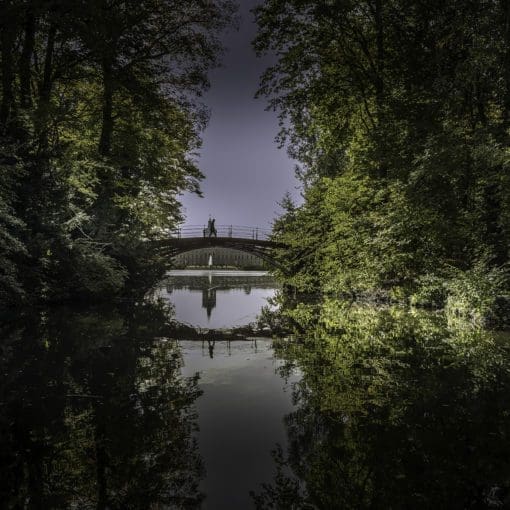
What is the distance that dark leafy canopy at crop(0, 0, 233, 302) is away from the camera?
35.6 feet

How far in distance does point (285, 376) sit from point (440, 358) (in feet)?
7.79

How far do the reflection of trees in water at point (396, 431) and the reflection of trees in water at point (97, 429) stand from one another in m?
0.73

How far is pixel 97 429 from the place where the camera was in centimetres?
344

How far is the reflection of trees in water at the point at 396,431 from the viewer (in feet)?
8.46

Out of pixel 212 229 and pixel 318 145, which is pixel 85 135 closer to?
pixel 318 145

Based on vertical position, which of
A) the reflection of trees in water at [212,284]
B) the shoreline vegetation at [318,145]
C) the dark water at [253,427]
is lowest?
the dark water at [253,427]

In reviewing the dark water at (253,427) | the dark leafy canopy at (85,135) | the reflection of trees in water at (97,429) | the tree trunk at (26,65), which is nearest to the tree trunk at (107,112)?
the dark leafy canopy at (85,135)

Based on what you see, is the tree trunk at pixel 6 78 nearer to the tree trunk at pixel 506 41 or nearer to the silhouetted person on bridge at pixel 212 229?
the tree trunk at pixel 506 41

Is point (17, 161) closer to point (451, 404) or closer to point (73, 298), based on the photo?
point (73, 298)

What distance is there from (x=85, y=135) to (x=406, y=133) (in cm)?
1151

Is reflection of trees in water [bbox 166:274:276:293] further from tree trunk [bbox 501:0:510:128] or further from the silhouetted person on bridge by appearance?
tree trunk [bbox 501:0:510:128]

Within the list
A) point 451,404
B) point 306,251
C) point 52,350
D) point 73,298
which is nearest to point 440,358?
point 451,404

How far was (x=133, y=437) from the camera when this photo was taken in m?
3.31

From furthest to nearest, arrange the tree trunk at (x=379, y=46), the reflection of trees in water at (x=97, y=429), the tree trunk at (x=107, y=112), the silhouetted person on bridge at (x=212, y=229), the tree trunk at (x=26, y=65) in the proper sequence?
the silhouetted person on bridge at (x=212, y=229)
the tree trunk at (x=379, y=46)
the tree trunk at (x=107, y=112)
the tree trunk at (x=26, y=65)
the reflection of trees in water at (x=97, y=429)
